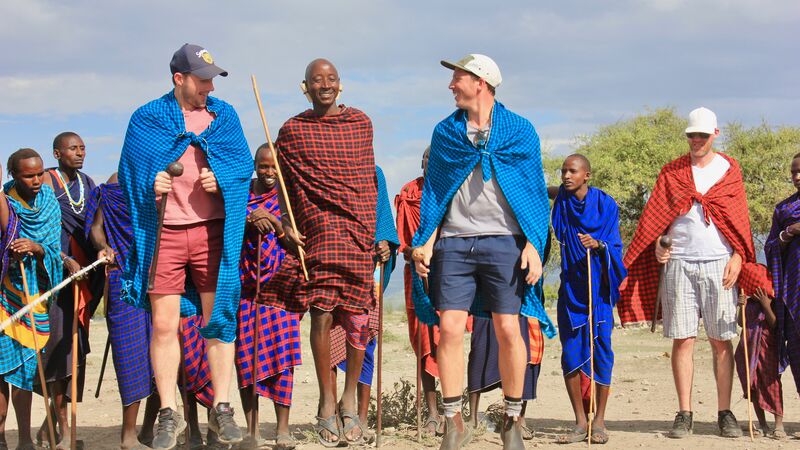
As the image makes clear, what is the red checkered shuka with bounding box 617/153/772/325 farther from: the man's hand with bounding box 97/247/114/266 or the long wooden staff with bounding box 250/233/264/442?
the man's hand with bounding box 97/247/114/266

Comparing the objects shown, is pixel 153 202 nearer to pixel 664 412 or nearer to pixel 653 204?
pixel 653 204

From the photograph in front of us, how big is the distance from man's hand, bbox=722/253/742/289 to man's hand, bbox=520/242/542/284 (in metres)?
2.41

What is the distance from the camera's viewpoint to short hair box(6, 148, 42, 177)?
8.58 metres

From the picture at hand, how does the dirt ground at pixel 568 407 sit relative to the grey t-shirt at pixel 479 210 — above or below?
→ below

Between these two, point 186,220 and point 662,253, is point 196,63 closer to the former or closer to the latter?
point 186,220

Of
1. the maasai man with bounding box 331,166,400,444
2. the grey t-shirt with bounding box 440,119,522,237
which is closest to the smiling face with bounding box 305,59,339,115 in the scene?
the maasai man with bounding box 331,166,400,444

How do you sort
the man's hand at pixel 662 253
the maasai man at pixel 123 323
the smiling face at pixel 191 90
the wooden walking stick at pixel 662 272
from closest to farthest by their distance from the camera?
the smiling face at pixel 191 90 < the maasai man at pixel 123 323 < the wooden walking stick at pixel 662 272 < the man's hand at pixel 662 253

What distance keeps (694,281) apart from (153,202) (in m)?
4.48

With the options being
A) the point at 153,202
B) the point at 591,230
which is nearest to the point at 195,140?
the point at 153,202

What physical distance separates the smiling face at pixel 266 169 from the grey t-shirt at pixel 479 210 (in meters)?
1.66

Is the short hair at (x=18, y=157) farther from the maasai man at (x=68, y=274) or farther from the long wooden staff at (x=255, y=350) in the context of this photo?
the long wooden staff at (x=255, y=350)

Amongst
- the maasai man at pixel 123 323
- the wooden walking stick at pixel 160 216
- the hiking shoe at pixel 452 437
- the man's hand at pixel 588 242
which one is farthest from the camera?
the man's hand at pixel 588 242

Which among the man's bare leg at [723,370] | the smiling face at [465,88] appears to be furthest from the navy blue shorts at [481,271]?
the man's bare leg at [723,370]

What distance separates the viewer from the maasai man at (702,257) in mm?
9367
